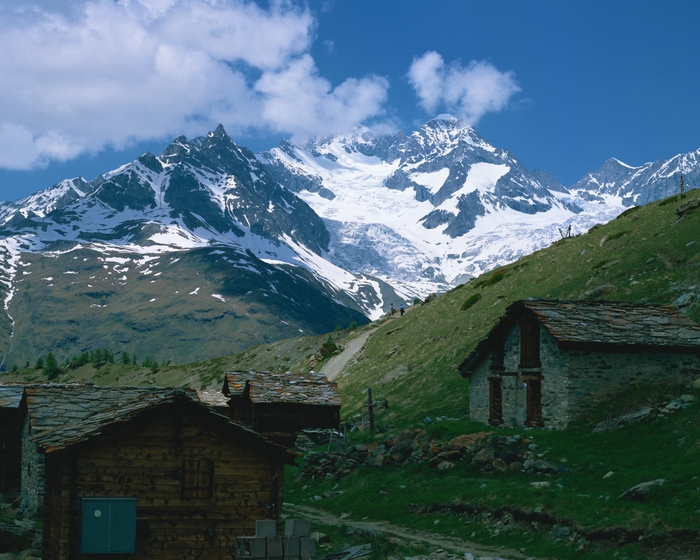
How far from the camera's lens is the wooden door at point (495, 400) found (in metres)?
44.9

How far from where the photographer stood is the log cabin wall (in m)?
24.2

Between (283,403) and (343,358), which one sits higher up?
(343,358)

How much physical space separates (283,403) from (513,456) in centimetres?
2135

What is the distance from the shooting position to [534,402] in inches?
1629

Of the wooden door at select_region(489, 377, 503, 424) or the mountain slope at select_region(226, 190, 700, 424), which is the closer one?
the wooden door at select_region(489, 377, 503, 424)

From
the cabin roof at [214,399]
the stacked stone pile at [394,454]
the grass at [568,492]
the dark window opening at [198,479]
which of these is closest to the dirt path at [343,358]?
the cabin roof at [214,399]

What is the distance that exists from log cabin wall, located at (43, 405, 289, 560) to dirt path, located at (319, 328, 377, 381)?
203 feet

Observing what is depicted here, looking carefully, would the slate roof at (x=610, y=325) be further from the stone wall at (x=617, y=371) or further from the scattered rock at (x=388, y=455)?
the scattered rock at (x=388, y=455)

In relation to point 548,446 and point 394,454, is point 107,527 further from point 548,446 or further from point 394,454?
point 394,454

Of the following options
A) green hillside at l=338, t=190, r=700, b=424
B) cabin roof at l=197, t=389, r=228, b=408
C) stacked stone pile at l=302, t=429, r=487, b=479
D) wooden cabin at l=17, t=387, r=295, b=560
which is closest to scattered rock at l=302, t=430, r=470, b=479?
stacked stone pile at l=302, t=429, r=487, b=479

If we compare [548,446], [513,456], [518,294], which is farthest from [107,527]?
[518,294]

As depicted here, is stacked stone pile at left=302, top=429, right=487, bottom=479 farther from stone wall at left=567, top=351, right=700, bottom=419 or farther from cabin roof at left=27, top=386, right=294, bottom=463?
cabin roof at left=27, top=386, right=294, bottom=463

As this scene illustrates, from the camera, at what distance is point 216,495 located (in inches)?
1001

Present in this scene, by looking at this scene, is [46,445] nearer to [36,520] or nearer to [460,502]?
[36,520]
